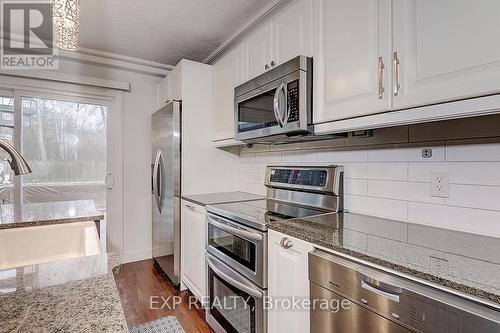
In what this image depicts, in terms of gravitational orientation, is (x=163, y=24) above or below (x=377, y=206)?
above

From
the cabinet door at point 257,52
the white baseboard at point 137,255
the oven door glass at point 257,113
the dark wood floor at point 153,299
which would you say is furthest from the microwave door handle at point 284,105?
the white baseboard at point 137,255

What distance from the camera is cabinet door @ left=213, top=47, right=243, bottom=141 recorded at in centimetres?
224

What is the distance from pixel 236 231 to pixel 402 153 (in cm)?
102

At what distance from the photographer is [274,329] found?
136 cm

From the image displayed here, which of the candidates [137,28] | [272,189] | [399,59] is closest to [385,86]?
[399,59]

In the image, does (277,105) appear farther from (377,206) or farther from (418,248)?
(418,248)

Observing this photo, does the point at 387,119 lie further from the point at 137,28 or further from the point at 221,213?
the point at 137,28

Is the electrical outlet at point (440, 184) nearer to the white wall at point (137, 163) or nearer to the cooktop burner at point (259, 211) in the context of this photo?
the cooktop burner at point (259, 211)

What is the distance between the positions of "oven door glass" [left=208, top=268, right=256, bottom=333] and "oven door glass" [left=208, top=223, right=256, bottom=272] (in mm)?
185

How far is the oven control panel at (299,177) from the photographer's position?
5.69 feet

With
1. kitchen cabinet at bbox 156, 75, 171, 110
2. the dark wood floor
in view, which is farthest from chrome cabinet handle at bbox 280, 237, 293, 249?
kitchen cabinet at bbox 156, 75, 171, 110

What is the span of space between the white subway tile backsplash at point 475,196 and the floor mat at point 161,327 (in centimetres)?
187

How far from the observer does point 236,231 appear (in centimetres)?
161

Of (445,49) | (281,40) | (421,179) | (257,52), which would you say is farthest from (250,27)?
(421,179)
